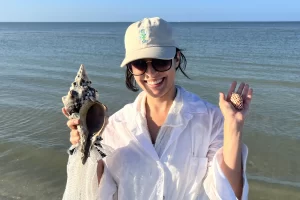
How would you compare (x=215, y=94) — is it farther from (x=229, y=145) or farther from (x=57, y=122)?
(x=229, y=145)

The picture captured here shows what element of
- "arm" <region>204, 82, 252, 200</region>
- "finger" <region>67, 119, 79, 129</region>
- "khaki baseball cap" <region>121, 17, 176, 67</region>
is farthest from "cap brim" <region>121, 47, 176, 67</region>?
"finger" <region>67, 119, 79, 129</region>

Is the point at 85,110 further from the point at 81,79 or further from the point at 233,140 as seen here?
the point at 233,140

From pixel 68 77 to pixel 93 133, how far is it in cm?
1436

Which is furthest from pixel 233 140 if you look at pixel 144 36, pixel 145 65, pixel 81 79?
pixel 81 79

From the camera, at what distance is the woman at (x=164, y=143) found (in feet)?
8.39

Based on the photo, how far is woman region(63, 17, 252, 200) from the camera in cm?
256

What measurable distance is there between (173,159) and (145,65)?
29.7 inches

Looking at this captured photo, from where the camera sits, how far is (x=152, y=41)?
2.57m

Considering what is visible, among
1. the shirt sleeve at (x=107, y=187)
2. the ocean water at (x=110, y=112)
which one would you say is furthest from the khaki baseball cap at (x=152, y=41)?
the shirt sleeve at (x=107, y=187)

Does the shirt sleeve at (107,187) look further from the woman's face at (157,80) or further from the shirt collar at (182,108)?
the woman's face at (157,80)

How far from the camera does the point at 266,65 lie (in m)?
19.1

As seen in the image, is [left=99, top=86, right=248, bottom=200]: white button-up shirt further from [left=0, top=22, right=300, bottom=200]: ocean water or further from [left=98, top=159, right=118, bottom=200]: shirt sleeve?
[left=0, top=22, right=300, bottom=200]: ocean water

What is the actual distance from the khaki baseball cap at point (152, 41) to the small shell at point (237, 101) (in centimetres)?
57

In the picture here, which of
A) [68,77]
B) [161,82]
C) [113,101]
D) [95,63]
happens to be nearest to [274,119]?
[113,101]
